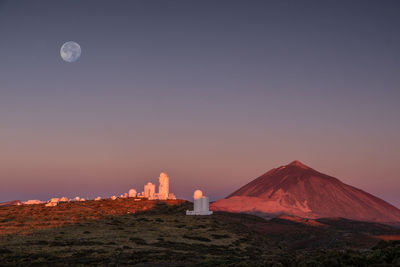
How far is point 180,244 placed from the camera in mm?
42875

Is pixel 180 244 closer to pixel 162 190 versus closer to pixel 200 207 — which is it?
pixel 200 207

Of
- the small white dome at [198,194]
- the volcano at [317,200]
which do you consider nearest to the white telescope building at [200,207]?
the small white dome at [198,194]

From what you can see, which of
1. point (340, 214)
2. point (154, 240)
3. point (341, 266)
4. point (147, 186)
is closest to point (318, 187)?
point (340, 214)

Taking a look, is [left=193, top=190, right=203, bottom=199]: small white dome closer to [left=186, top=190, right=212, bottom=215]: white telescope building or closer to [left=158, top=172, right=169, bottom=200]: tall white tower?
[left=186, top=190, right=212, bottom=215]: white telescope building

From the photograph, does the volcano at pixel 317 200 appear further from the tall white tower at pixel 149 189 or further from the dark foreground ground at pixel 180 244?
the dark foreground ground at pixel 180 244

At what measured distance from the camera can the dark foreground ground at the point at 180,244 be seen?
2734cm

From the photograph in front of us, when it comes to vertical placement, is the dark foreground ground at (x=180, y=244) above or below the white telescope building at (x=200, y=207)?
below

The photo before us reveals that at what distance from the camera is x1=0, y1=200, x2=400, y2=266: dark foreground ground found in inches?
1077

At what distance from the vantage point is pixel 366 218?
536 feet

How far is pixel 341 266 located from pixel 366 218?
15796cm

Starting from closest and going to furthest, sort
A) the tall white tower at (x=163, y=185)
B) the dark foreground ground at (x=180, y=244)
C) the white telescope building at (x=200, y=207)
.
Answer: the dark foreground ground at (x=180, y=244), the white telescope building at (x=200, y=207), the tall white tower at (x=163, y=185)

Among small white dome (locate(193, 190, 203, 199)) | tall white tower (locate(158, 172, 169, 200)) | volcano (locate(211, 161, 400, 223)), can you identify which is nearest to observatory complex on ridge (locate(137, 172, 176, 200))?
tall white tower (locate(158, 172, 169, 200))

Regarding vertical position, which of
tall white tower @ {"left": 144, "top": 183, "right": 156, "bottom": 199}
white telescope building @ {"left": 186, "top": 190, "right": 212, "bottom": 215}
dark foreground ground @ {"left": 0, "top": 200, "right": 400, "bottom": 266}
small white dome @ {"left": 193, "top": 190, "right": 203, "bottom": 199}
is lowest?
dark foreground ground @ {"left": 0, "top": 200, "right": 400, "bottom": 266}

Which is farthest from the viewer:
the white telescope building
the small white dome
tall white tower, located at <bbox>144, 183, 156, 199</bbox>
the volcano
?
the volcano
